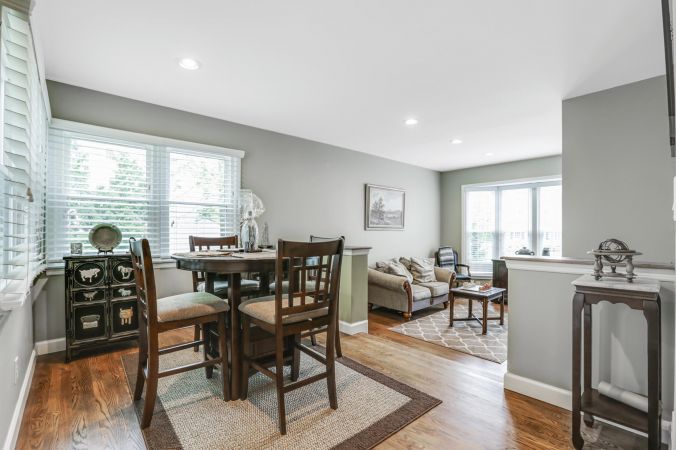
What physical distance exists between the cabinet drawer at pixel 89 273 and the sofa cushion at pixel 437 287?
4.05 m

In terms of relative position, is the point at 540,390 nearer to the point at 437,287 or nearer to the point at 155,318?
the point at 155,318

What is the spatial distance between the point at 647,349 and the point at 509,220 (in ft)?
16.5

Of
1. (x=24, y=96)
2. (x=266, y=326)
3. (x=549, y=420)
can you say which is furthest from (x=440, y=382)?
(x=24, y=96)

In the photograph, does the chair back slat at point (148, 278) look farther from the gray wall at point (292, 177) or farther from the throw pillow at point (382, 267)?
the throw pillow at point (382, 267)

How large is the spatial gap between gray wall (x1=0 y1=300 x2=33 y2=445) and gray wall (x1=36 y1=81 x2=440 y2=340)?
89 cm

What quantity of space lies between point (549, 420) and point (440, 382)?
0.73m

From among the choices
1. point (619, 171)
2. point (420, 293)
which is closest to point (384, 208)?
point (420, 293)

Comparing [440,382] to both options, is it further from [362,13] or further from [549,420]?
[362,13]

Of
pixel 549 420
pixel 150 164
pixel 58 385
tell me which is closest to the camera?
pixel 549 420

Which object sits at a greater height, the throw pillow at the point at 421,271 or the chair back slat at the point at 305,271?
the chair back slat at the point at 305,271

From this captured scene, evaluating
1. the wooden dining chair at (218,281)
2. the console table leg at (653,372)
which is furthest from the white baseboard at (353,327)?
the console table leg at (653,372)

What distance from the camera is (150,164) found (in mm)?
3492

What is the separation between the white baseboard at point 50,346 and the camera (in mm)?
2916

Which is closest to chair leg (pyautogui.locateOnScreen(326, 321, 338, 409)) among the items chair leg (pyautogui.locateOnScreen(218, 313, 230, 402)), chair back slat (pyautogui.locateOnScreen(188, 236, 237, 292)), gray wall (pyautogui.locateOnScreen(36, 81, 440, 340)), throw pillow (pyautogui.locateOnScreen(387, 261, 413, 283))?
chair leg (pyautogui.locateOnScreen(218, 313, 230, 402))
